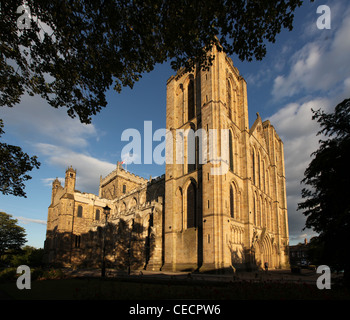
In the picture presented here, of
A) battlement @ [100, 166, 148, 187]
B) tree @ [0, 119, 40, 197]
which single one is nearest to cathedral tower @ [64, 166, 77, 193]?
battlement @ [100, 166, 148, 187]

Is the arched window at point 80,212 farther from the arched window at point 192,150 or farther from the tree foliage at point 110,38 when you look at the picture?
the tree foliage at point 110,38

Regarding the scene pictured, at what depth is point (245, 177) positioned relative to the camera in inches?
1246

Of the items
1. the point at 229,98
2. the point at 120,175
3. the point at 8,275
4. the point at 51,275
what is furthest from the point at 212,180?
the point at 120,175

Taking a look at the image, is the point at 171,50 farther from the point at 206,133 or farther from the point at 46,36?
the point at 206,133

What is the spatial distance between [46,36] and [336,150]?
38.0 ft

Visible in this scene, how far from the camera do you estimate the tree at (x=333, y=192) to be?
9375 mm

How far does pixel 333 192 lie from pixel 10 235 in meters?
55.4

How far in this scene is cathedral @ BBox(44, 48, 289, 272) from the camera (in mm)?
25891

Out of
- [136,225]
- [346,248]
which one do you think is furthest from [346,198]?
[136,225]

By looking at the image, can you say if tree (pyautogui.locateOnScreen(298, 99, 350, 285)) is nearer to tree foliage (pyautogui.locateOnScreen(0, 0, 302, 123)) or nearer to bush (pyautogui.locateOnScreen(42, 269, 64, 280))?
tree foliage (pyautogui.locateOnScreen(0, 0, 302, 123))

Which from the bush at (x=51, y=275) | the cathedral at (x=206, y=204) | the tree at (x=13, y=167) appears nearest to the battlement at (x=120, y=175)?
the cathedral at (x=206, y=204)

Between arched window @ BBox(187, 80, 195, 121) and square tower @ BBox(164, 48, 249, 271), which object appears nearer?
square tower @ BBox(164, 48, 249, 271)

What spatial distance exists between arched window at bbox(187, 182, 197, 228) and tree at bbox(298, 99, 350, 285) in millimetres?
17353

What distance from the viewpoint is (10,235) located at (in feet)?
159
